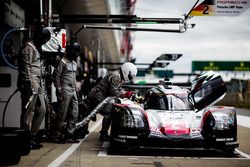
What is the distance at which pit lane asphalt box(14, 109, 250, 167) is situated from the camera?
22.0ft

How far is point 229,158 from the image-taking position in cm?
754

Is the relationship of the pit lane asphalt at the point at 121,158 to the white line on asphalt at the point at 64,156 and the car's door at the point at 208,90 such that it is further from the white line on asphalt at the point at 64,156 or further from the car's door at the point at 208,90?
the car's door at the point at 208,90

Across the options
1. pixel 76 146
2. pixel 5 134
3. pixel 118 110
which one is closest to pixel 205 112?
pixel 118 110

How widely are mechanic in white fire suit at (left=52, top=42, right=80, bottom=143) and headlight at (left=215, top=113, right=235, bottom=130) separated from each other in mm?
2856

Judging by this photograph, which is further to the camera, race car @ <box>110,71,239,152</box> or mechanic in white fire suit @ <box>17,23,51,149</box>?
mechanic in white fire suit @ <box>17,23,51,149</box>

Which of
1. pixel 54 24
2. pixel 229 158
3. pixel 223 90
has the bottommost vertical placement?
pixel 229 158

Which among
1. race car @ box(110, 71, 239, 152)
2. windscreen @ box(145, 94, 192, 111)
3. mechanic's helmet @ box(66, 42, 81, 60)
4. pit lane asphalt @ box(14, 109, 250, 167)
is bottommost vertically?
pit lane asphalt @ box(14, 109, 250, 167)

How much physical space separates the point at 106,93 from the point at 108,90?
0.10 m

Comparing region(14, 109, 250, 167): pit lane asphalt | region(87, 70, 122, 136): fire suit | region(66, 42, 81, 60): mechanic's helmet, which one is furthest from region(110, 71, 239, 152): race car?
region(66, 42, 81, 60): mechanic's helmet

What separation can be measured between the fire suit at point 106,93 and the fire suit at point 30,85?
80.2 inches

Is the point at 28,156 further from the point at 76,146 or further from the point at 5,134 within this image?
the point at 76,146

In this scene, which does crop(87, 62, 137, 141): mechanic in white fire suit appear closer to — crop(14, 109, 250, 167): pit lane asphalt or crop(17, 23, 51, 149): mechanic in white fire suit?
crop(14, 109, 250, 167): pit lane asphalt

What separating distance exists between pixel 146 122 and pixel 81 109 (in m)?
3.24

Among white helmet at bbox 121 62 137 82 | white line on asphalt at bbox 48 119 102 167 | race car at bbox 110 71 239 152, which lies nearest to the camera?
white line on asphalt at bbox 48 119 102 167
